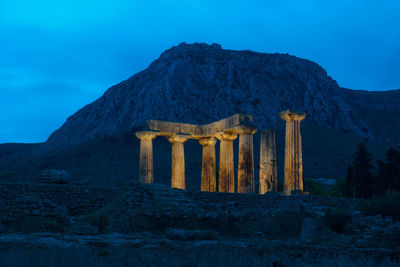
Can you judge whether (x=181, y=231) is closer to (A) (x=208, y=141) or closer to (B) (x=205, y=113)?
(A) (x=208, y=141)

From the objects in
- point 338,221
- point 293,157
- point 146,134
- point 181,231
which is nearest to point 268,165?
point 293,157

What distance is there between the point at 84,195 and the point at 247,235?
372 inches

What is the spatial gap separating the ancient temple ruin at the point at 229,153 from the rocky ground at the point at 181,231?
526 centimetres

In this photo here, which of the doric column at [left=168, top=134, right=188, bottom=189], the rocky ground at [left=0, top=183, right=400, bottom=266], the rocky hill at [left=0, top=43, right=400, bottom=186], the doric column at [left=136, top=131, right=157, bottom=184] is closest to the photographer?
the rocky ground at [left=0, top=183, right=400, bottom=266]

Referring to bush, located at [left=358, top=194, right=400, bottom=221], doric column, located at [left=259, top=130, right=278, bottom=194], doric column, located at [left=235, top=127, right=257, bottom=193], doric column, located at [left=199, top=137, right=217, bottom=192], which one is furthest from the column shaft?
bush, located at [left=358, top=194, right=400, bottom=221]

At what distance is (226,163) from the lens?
105 ft

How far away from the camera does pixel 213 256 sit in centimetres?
911

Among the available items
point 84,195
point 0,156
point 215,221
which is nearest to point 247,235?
point 215,221

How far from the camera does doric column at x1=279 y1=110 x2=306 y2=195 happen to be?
27812 millimetres

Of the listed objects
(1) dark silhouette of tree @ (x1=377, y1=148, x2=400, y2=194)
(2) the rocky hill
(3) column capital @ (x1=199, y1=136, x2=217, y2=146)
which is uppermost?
(2) the rocky hill

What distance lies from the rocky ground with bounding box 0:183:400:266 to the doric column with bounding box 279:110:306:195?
3.64 metres

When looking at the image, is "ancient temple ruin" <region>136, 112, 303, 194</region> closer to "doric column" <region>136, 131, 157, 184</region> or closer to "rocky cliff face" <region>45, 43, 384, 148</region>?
"doric column" <region>136, 131, 157, 184</region>

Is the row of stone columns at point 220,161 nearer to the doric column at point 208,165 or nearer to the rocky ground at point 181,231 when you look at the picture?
the doric column at point 208,165

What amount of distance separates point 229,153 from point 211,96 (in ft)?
226
